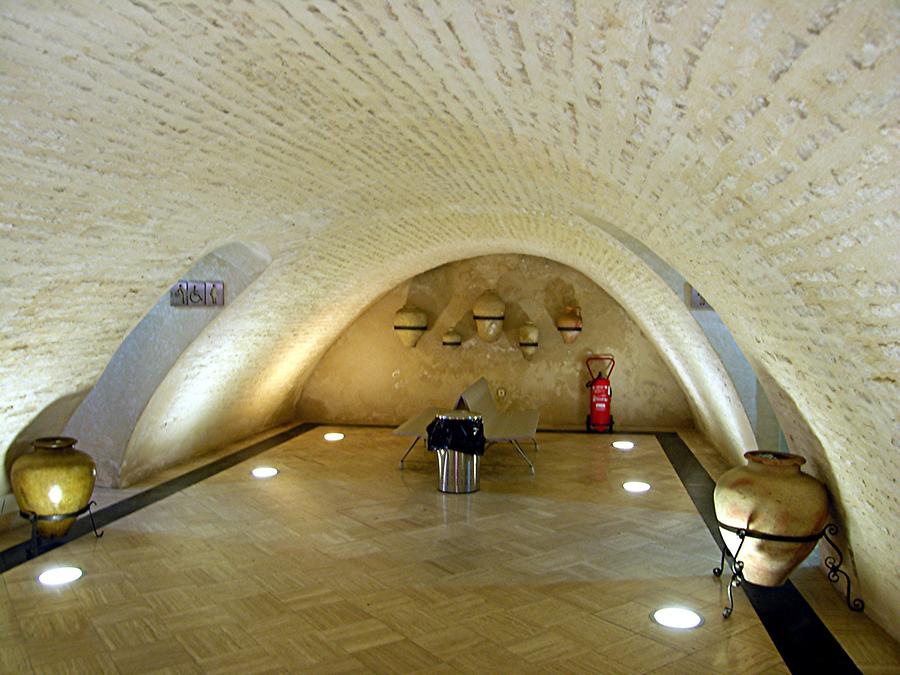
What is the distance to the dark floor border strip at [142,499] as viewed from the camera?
5.03m

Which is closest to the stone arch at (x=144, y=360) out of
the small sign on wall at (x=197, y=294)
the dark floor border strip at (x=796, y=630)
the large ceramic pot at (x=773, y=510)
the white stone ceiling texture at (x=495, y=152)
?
the small sign on wall at (x=197, y=294)

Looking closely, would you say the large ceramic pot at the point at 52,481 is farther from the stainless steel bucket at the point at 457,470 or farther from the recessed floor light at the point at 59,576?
the stainless steel bucket at the point at 457,470

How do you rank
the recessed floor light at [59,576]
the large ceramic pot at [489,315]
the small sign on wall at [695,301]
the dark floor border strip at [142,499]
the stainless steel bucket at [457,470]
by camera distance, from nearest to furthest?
the recessed floor light at [59,576], the dark floor border strip at [142,499], the small sign on wall at [695,301], the stainless steel bucket at [457,470], the large ceramic pot at [489,315]

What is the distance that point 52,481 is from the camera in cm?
512

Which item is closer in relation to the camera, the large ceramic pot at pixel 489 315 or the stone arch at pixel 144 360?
the stone arch at pixel 144 360

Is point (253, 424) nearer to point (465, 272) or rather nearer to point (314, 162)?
point (465, 272)

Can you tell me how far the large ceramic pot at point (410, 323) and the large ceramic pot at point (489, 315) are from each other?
629 millimetres

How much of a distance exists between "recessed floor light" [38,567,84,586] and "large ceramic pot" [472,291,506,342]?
19.5ft

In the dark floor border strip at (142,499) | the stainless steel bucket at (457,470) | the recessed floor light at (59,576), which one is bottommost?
the recessed floor light at (59,576)

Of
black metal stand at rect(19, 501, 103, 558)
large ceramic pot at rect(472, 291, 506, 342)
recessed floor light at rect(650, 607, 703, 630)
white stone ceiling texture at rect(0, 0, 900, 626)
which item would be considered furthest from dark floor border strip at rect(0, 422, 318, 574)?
recessed floor light at rect(650, 607, 703, 630)

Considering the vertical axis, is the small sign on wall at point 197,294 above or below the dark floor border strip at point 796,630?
above

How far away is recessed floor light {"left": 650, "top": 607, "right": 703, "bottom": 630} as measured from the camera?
395 cm

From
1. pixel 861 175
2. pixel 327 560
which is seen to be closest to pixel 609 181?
pixel 861 175

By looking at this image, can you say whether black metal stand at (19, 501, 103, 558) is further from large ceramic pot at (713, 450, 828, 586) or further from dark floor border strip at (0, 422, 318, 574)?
large ceramic pot at (713, 450, 828, 586)
